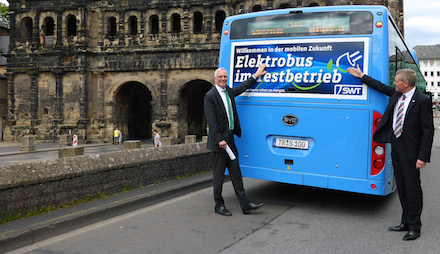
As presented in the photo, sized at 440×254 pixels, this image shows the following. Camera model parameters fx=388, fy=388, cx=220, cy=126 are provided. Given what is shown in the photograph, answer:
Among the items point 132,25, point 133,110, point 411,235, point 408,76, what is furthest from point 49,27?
point 411,235

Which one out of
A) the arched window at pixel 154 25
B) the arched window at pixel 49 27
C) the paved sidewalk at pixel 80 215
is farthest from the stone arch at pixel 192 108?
the paved sidewalk at pixel 80 215

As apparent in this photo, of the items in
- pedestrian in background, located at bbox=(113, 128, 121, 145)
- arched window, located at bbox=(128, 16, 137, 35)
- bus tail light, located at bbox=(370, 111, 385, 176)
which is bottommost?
pedestrian in background, located at bbox=(113, 128, 121, 145)

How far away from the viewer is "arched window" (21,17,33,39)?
30234 millimetres

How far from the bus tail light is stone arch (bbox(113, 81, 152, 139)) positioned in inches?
992

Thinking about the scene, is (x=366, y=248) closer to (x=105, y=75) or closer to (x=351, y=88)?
(x=351, y=88)

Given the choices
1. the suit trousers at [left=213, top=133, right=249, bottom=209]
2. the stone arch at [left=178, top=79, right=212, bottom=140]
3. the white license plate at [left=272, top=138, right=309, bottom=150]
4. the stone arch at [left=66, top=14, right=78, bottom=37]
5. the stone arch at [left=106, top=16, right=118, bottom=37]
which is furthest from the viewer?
the stone arch at [left=66, top=14, right=78, bottom=37]

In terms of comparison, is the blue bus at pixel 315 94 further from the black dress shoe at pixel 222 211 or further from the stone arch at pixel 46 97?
the stone arch at pixel 46 97

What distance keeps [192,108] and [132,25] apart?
8.05m

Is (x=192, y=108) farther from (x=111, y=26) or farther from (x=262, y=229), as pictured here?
(x=262, y=229)

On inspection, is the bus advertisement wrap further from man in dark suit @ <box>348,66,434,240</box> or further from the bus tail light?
man in dark suit @ <box>348,66,434,240</box>

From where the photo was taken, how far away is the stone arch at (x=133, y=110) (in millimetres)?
29531

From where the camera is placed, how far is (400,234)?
476cm

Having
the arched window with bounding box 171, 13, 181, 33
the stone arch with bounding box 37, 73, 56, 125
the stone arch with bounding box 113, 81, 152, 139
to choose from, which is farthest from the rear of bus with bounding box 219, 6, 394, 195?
the stone arch with bounding box 37, 73, 56, 125

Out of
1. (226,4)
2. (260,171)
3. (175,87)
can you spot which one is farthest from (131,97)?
(260,171)
